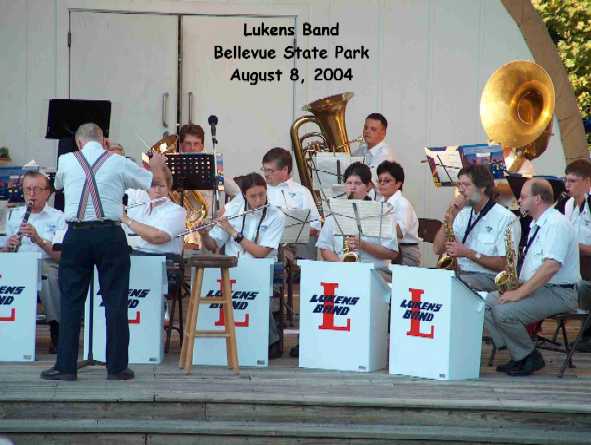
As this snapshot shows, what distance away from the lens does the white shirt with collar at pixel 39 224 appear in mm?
8680

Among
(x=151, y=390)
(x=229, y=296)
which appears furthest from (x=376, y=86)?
(x=151, y=390)

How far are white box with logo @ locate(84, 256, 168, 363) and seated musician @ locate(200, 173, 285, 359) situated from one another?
0.56 m

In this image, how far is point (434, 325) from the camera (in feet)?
25.3

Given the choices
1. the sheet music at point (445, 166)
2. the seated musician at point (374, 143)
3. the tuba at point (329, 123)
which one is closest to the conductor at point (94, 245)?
the sheet music at point (445, 166)

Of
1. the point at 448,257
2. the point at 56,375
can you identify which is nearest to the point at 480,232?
the point at 448,257

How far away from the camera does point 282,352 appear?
8.66 meters

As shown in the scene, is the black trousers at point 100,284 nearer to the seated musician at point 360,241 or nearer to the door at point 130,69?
the seated musician at point 360,241

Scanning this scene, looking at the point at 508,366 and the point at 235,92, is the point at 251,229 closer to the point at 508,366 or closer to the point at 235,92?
the point at 508,366

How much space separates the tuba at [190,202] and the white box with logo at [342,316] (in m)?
1.54

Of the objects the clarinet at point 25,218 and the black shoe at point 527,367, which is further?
the clarinet at point 25,218

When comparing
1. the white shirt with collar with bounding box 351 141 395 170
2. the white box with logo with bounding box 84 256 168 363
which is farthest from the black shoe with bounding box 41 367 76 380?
the white shirt with collar with bounding box 351 141 395 170

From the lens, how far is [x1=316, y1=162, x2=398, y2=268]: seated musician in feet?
27.5

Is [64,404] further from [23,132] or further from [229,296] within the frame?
[23,132]

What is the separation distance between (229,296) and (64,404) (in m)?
1.24
